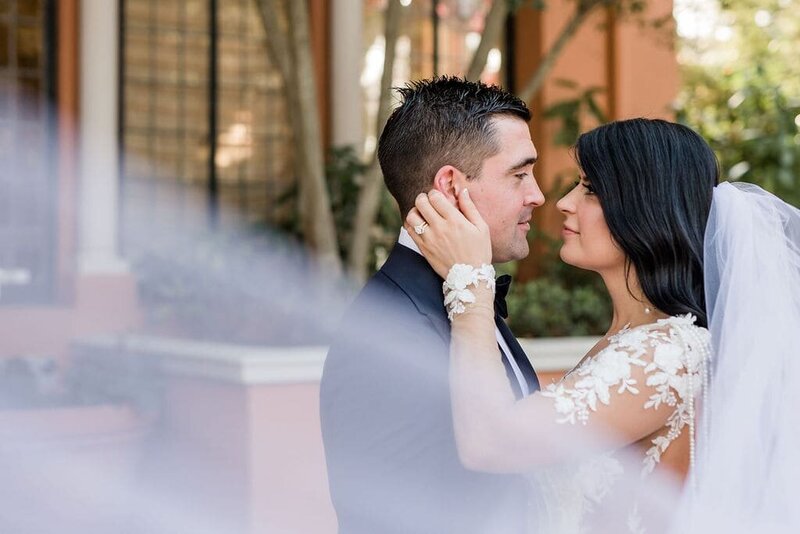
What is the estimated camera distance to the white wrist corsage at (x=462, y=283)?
2371 mm

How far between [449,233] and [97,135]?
682 cm

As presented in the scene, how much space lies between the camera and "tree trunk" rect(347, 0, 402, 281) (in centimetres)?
692

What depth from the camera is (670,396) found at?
96.3 inches

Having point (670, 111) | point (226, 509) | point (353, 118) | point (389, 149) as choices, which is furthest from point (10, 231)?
point (389, 149)

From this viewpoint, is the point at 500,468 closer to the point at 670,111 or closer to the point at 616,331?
the point at 616,331

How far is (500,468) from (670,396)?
1.45ft

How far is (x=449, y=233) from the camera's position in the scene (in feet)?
7.94

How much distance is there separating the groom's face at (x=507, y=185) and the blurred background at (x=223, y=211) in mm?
3478

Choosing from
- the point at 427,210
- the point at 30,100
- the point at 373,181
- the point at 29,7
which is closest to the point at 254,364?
the point at 373,181

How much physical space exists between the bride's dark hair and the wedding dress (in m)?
0.11

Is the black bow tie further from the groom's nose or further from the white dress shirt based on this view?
the groom's nose

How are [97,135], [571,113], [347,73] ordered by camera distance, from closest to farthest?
[97,135]
[347,73]
[571,113]

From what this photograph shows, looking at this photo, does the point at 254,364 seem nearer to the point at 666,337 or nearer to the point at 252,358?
the point at 252,358

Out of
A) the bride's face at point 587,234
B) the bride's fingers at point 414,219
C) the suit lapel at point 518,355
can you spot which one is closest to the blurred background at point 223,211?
the suit lapel at point 518,355
